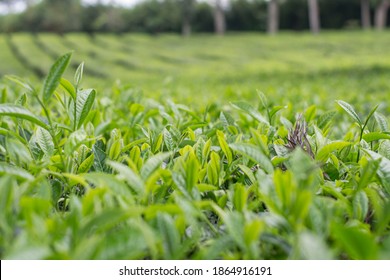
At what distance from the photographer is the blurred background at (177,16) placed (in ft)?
121

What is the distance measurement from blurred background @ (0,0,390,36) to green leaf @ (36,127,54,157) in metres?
34.9

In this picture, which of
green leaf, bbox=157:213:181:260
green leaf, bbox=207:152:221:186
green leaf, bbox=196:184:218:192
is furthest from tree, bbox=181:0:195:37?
green leaf, bbox=157:213:181:260

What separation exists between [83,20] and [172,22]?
8466mm

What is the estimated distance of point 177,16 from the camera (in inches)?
1492

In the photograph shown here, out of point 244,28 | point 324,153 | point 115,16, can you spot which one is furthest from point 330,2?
point 324,153

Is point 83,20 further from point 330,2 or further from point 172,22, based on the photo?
point 330,2

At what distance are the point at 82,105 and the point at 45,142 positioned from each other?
4.3 inches

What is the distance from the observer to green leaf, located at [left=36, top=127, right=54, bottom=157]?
96 cm

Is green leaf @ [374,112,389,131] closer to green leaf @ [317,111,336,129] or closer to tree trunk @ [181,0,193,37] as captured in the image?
green leaf @ [317,111,336,129]

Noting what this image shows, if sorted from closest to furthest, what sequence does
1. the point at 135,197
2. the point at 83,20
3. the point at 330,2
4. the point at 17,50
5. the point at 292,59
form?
the point at 135,197 → the point at 292,59 → the point at 17,50 → the point at 330,2 → the point at 83,20

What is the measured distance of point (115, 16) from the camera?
122ft

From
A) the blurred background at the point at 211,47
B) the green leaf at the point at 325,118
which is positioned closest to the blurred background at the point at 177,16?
the blurred background at the point at 211,47

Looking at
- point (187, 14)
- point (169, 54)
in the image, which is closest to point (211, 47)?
point (169, 54)

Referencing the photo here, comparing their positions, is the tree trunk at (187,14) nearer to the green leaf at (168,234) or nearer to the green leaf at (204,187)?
the green leaf at (204,187)
